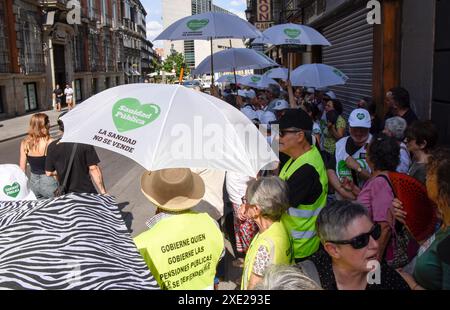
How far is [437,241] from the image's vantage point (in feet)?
7.49

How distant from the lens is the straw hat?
103 inches

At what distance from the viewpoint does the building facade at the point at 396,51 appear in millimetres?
7195

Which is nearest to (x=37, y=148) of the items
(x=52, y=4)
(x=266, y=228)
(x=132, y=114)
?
(x=132, y=114)

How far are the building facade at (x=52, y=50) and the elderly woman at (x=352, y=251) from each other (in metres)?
25.1

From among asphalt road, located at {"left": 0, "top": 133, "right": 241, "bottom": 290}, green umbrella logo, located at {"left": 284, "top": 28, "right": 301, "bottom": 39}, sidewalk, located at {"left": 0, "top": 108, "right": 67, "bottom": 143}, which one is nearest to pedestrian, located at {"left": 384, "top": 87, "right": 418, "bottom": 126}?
green umbrella logo, located at {"left": 284, "top": 28, "right": 301, "bottom": 39}

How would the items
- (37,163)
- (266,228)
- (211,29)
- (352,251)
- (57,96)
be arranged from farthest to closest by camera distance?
(57,96)
(211,29)
(37,163)
(266,228)
(352,251)

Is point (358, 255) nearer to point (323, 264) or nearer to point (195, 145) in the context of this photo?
point (323, 264)

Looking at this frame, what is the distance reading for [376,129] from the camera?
20.5ft

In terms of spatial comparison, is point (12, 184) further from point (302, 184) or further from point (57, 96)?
point (57, 96)

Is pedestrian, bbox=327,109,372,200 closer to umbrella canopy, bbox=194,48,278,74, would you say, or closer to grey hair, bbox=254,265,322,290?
grey hair, bbox=254,265,322,290

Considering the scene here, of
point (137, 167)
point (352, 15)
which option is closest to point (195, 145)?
point (137, 167)

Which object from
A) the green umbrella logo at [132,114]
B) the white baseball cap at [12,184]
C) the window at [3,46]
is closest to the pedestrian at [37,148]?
the white baseball cap at [12,184]

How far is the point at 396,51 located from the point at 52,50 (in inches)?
1105

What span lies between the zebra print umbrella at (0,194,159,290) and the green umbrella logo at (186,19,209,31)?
532 cm
